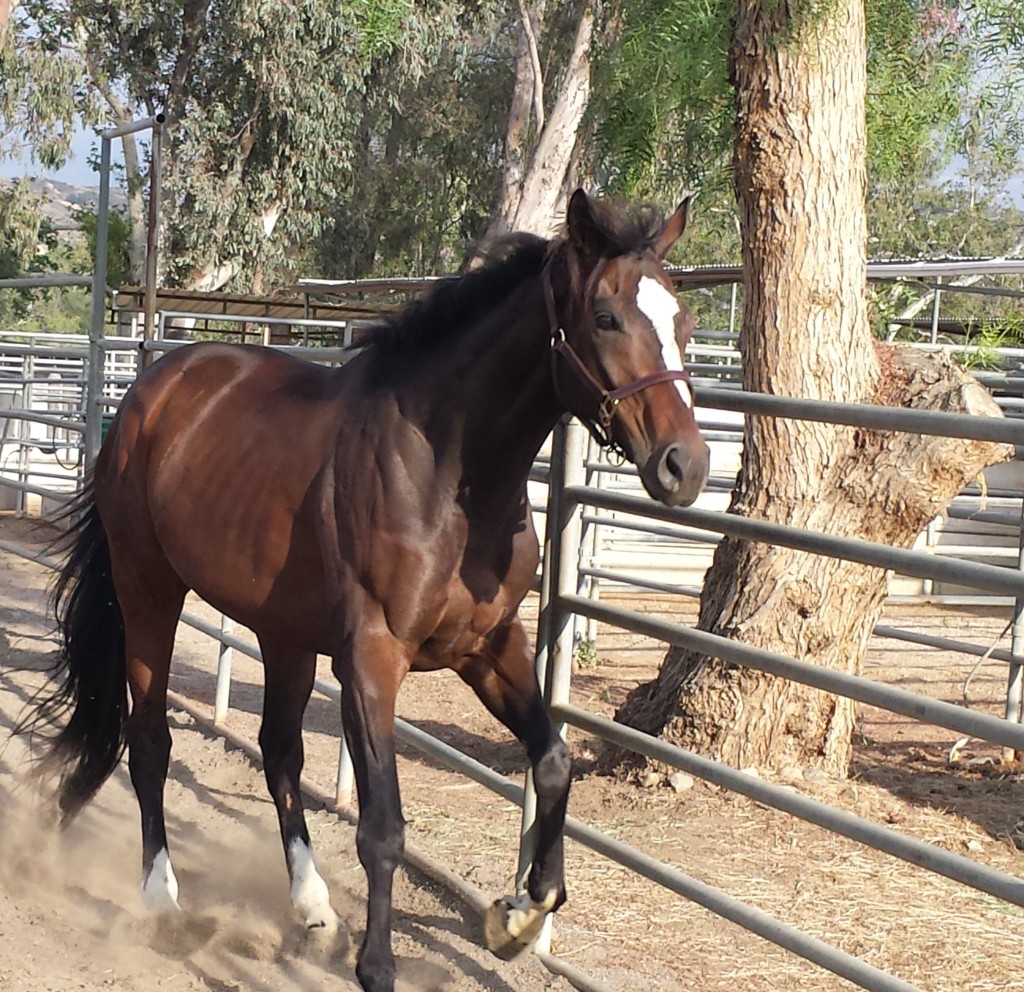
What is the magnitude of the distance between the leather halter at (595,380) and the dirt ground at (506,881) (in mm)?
1530

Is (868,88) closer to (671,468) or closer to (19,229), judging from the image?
(671,468)

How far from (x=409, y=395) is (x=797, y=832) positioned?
250 cm

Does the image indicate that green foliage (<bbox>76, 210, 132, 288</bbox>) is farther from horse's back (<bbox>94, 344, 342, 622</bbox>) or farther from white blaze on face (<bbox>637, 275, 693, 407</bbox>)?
white blaze on face (<bbox>637, 275, 693, 407</bbox>)

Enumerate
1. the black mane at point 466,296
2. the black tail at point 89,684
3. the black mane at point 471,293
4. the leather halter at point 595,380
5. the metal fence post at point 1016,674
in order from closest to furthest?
the leather halter at point 595,380, the black mane at point 471,293, the black mane at point 466,296, the black tail at point 89,684, the metal fence post at point 1016,674

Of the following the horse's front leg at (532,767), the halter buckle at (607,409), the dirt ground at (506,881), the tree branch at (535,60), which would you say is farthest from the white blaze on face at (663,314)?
the tree branch at (535,60)

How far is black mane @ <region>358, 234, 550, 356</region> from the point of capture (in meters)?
3.30

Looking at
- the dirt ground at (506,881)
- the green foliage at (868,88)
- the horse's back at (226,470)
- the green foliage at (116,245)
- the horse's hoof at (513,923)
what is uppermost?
the green foliage at (116,245)

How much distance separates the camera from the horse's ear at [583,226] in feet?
9.52

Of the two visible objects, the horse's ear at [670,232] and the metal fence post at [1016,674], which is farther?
the metal fence post at [1016,674]

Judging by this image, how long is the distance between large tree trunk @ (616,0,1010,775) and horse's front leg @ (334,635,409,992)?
2173 millimetres

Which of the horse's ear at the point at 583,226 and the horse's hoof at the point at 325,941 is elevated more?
the horse's ear at the point at 583,226

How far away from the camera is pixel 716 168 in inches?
264

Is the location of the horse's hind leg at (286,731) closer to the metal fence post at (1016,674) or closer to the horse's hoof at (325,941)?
the horse's hoof at (325,941)

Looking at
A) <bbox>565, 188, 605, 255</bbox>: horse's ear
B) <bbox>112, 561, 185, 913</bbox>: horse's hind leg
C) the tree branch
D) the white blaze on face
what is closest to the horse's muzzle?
the white blaze on face
